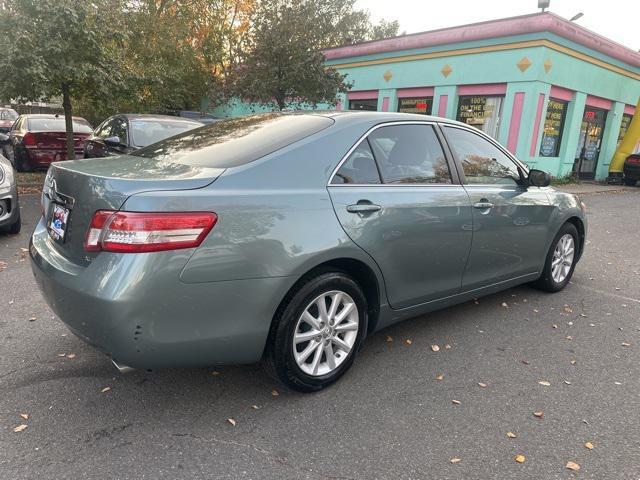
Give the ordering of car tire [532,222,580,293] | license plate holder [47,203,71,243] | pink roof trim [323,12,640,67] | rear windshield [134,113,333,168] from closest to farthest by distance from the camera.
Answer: license plate holder [47,203,71,243], rear windshield [134,113,333,168], car tire [532,222,580,293], pink roof trim [323,12,640,67]

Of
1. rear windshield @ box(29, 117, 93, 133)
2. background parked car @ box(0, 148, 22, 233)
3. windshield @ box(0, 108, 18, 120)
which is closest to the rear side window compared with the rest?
background parked car @ box(0, 148, 22, 233)

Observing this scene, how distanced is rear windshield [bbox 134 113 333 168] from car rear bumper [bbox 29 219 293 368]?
679 millimetres

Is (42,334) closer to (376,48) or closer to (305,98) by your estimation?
(305,98)

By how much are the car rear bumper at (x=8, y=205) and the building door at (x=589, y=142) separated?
58.0 feet

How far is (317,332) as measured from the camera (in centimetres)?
282

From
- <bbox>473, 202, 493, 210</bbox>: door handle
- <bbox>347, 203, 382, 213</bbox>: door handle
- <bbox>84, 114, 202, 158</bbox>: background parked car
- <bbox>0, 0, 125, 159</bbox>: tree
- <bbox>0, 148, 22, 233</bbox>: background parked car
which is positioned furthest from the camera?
<bbox>0, 0, 125, 159</bbox>: tree

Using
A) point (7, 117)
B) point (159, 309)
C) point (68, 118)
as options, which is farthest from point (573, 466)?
point (7, 117)

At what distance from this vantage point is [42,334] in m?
3.49

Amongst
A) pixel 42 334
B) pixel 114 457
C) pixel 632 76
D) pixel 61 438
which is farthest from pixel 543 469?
pixel 632 76

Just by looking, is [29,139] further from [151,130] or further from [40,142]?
[151,130]

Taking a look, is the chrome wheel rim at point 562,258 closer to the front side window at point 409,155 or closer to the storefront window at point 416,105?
the front side window at point 409,155

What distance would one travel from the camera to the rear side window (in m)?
2.89

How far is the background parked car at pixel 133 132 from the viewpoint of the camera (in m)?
7.45

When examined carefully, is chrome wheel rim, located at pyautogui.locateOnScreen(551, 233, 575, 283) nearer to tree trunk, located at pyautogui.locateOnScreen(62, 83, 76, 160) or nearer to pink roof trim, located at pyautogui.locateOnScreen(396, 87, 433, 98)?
tree trunk, located at pyautogui.locateOnScreen(62, 83, 76, 160)
